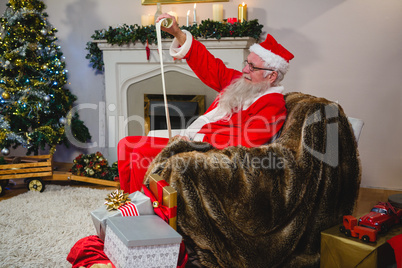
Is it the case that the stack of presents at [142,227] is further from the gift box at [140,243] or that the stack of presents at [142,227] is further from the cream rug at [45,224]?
the cream rug at [45,224]

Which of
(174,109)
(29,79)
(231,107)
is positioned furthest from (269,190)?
(29,79)

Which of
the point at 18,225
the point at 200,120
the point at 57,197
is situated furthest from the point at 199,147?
the point at 57,197

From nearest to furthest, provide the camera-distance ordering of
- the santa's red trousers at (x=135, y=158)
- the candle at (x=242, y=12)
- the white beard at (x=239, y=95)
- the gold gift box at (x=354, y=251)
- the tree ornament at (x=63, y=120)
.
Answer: the gold gift box at (x=354, y=251)
the santa's red trousers at (x=135, y=158)
the white beard at (x=239, y=95)
the candle at (x=242, y=12)
the tree ornament at (x=63, y=120)

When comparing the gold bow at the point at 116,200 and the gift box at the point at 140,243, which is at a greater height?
the gold bow at the point at 116,200

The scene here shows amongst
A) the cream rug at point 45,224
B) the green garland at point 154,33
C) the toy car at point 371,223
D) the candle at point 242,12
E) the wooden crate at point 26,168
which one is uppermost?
the candle at point 242,12

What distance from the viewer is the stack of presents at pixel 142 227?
3.94 feet

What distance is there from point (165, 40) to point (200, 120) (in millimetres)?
1200

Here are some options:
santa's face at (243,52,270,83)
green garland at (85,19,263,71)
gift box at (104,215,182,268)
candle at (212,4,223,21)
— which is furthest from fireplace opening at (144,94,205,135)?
gift box at (104,215,182,268)

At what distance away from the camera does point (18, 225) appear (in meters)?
2.27

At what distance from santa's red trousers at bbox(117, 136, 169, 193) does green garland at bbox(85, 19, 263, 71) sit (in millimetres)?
1363

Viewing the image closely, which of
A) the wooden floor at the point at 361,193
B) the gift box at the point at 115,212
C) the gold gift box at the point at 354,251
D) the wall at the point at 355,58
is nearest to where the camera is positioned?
the gift box at the point at 115,212

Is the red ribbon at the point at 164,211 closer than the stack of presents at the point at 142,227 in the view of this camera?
No

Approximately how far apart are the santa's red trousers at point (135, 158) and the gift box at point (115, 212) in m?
0.36

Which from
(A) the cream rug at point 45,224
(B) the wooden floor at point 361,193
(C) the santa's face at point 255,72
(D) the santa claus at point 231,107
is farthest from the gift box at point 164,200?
(B) the wooden floor at point 361,193
